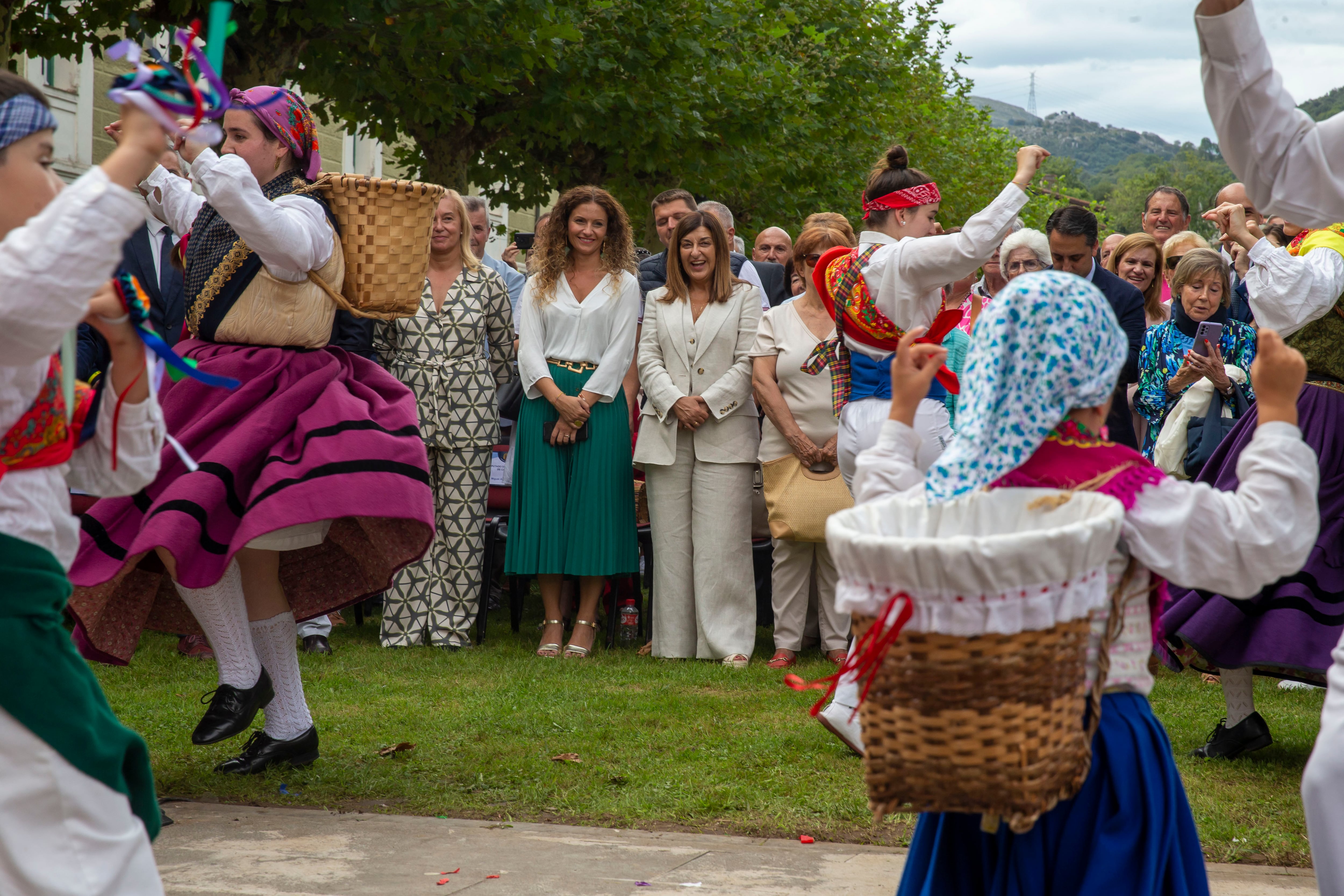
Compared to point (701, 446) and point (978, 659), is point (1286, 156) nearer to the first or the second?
point (978, 659)

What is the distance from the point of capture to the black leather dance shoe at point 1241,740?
17.1 ft

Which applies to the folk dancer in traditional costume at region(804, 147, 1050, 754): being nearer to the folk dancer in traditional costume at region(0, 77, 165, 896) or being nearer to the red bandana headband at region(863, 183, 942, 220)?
the red bandana headband at region(863, 183, 942, 220)

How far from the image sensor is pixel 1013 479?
8.68ft

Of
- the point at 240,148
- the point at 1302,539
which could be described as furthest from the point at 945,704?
the point at 240,148

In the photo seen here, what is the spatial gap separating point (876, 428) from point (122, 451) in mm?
3035

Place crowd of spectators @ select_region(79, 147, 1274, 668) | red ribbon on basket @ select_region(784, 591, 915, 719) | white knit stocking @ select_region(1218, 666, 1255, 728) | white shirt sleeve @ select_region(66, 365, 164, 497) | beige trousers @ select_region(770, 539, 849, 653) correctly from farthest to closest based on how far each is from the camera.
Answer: beige trousers @ select_region(770, 539, 849, 653)
crowd of spectators @ select_region(79, 147, 1274, 668)
white knit stocking @ select_region(1218, 666, 1255, 728)
white shirt sleeve @ select_region(66, 365, 164, 497)
red ribbon on basket @ select_region(784, 591, 915, 719)

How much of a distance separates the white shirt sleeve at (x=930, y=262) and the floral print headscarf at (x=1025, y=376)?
188 centimetres

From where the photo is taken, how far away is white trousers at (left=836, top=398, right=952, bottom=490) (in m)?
5.12

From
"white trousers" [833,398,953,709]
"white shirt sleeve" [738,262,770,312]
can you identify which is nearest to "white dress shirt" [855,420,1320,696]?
"white trousers" [833,398,953,709]

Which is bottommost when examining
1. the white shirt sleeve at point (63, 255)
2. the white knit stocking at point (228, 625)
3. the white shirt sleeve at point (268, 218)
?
the white knit stocking at point (228, 625)

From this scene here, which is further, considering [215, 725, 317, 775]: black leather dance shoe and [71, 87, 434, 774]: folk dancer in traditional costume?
[215, 725, 317, 775]: black leather dance shoe

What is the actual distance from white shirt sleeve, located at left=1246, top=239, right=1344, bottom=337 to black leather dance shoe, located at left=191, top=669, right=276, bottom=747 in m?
3.58

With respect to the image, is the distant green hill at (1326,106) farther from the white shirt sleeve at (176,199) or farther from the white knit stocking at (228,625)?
the white shirt sleeve at (176,199)

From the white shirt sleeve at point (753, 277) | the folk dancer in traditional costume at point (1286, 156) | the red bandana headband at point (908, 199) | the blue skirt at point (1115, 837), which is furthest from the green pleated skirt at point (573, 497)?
the blue skirt at point (1115, 837)
